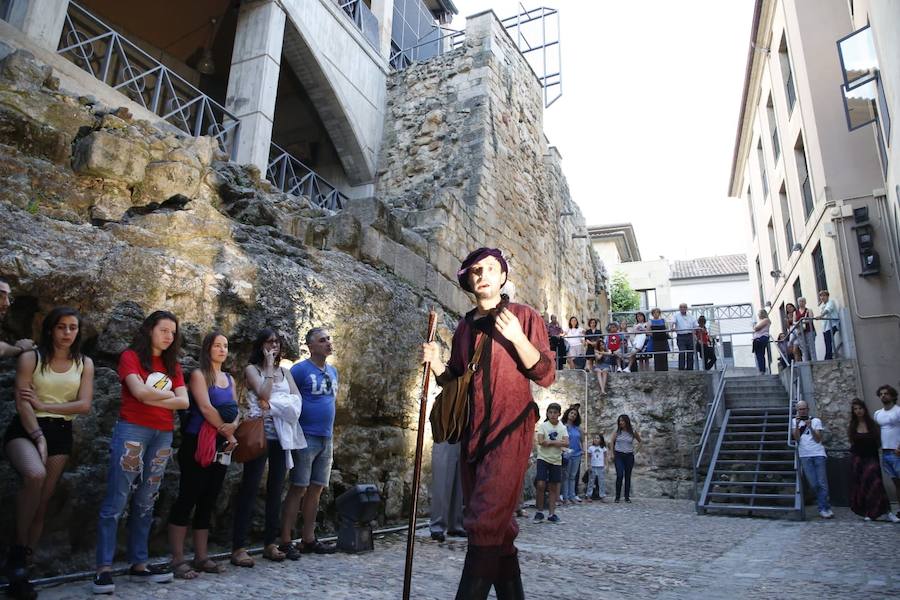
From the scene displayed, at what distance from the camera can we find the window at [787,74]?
1481cm

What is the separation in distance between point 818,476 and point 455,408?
314 inches

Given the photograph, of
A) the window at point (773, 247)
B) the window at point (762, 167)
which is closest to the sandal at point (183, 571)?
the window at point (773, 247)

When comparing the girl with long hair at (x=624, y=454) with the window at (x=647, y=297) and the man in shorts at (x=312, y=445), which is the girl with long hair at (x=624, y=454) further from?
the window at (x=647, y=297)

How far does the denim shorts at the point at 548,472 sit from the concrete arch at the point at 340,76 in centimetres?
776

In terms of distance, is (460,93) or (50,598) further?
(460,93)

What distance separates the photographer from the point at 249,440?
3.70 meters

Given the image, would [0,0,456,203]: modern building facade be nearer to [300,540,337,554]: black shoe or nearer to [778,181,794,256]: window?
[300,540,337,554]: black shoe

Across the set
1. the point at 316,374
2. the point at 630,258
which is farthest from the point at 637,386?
the point at 630,258

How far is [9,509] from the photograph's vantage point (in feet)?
10.1

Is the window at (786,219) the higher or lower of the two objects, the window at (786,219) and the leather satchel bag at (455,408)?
the higher

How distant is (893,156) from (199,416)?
10.0 metres

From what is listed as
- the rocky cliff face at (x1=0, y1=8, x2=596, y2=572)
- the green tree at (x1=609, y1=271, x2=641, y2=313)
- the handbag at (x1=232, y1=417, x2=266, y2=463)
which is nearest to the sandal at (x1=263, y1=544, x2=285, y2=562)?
the rocky cliff face at (x1=0, y1=8, x2=596, y2=572)

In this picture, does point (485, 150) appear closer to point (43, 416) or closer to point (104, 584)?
point (43, 416)

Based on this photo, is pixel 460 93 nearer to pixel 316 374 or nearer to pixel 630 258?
pixel 316 374
